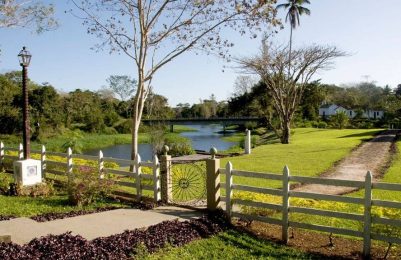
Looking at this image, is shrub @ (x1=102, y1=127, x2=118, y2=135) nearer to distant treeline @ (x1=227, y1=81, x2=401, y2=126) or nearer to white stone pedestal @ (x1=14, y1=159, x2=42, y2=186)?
distant treeline @ (x1=227, y1=81, x2=401, y2=126)

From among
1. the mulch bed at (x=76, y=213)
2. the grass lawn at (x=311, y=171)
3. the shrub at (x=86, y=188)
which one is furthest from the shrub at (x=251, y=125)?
the mulch bed at (x=76, y=213)

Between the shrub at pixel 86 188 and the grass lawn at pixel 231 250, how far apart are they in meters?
4.20

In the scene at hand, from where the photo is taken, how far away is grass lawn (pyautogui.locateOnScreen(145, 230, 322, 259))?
6.96 meters

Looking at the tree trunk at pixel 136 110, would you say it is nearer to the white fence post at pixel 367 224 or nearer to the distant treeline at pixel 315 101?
the white fence post at pixel 367 224

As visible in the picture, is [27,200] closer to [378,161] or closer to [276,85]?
[378,161]

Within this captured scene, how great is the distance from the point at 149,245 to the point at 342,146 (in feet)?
74.6

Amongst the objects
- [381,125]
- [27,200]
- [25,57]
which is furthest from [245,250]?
[381,125]

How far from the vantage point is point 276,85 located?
1391 inches

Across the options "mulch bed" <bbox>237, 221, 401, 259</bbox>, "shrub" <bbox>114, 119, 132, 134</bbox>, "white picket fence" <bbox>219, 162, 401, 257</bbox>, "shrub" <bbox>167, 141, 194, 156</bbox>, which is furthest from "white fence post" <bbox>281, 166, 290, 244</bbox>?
"shrub" <bbox>114, 119, 132, 134</bbox>

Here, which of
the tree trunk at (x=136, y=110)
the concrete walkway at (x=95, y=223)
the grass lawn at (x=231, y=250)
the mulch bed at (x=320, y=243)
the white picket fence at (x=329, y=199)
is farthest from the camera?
the tree trunk at (x=136, y=110)

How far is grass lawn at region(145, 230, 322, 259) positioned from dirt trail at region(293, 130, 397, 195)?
5.82 meters

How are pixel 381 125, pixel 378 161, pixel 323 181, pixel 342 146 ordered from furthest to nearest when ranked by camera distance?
pixel 381 125
pixel 342 146
pixel 378 161
pixel 323 181

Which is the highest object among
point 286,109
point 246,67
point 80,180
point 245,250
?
point 246,67

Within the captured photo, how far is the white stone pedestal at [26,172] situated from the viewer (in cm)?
1291
